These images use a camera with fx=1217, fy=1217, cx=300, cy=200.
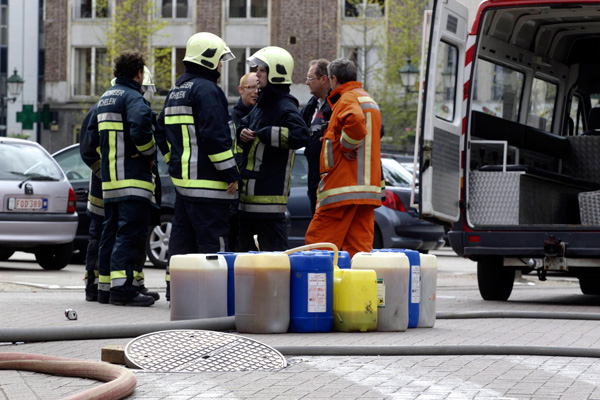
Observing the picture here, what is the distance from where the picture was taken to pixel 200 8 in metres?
50.1

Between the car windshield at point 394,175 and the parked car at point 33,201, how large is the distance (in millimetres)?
4353

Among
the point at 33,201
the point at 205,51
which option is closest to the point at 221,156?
the point at 205,51

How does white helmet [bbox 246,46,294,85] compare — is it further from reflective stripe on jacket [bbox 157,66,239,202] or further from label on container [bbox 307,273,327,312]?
label on container [bbox 307,273,327,312]

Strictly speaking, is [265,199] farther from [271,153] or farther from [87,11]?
[87,11]

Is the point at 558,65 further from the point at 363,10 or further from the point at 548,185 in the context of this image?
the point at 363,10

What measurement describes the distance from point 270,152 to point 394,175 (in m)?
7.53

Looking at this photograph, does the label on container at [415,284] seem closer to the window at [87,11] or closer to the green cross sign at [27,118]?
the green cross sign at [27,118]

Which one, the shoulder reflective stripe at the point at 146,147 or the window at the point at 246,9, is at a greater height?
the window at the point at 246,9

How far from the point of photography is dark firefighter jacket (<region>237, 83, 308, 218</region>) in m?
9.07

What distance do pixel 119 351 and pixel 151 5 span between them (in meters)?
41.4

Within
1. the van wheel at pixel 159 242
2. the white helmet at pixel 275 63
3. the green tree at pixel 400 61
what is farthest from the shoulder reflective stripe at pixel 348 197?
the green tree at pixel 400 61

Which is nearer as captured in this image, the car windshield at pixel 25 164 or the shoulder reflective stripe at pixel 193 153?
the shoulder reflective stripe at pixel 193 153

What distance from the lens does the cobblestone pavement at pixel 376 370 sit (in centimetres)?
521

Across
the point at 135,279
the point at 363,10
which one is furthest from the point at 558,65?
the point at 363,10
